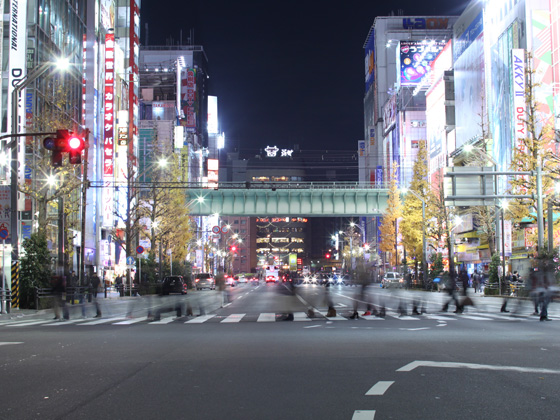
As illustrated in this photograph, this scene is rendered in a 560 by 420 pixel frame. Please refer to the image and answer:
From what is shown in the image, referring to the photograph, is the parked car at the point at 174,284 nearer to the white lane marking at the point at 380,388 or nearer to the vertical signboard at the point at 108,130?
the vertical signboard at the point at 108,130

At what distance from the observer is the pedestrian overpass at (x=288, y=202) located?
5828 centimetres

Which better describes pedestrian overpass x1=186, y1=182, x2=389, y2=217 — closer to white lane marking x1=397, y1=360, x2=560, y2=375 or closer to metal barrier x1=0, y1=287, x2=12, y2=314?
metal barrier x1=0, y1=287, x2=12, y2=314

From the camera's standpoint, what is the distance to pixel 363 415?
577 centimetres

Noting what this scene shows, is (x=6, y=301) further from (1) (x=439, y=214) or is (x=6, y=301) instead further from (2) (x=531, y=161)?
(1) (x=439, y=214)

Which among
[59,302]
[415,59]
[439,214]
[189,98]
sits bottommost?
[59,302]

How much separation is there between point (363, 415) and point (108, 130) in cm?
4708

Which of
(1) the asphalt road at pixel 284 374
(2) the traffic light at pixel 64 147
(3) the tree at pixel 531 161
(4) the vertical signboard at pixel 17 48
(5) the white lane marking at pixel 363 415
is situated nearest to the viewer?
(5) the white lane marking at pixel 363 415

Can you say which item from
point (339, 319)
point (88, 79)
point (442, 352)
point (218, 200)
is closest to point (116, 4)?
point (88, 79)

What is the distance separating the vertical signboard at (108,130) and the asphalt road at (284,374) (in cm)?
3534

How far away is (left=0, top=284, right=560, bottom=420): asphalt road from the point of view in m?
6.09

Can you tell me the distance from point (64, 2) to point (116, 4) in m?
16.2

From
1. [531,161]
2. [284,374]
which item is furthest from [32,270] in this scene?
[531,161]

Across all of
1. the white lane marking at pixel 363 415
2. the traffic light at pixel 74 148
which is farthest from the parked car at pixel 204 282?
the white lane marking at pixel 363 415

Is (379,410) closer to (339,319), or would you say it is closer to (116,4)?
(339,319)
